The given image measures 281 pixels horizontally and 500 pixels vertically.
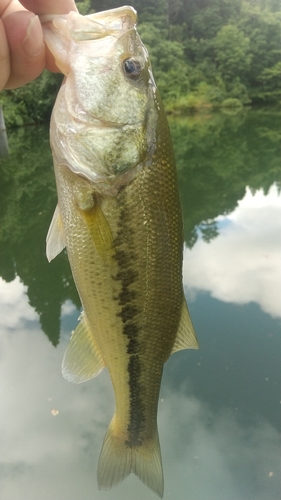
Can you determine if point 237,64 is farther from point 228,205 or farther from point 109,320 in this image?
point 109,320

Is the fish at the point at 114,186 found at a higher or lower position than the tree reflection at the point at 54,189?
lower

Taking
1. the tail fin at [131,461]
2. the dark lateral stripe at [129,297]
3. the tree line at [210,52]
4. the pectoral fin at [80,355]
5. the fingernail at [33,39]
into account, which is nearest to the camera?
the fingernail at [33,39]

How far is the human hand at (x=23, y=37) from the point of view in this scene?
1355 mm

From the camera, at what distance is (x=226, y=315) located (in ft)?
19.0

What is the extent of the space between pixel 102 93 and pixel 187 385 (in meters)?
4.02

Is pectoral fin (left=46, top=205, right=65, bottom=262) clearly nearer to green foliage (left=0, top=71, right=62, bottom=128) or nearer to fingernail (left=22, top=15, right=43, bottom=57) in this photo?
fingernail (left=22, top=15, right=43, bottom=57)

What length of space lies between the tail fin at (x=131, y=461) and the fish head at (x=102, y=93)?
1.24m

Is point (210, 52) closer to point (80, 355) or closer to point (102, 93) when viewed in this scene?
point (102, 93)

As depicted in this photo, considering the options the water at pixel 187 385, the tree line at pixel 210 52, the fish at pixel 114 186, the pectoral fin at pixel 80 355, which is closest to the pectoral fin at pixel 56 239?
the fish at pixel 114 186

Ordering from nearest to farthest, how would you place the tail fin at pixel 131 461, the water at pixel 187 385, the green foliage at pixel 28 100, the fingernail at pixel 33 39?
the fingernail at pixel 33 39 < the tail fin at pixel 131 461 < the water at pixel 187 385 < the green foliage at pixel 28 100

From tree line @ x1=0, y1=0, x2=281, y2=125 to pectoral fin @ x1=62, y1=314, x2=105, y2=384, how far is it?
28.9m

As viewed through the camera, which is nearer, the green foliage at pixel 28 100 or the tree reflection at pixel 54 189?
the tree reflection at pixel 54 189

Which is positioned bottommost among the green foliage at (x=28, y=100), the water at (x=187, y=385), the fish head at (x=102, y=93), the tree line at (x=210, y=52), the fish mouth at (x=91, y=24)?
the water at (x=187, y=385)

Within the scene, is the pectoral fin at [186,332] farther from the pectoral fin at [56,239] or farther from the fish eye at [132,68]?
the fish eye at [132,68]
